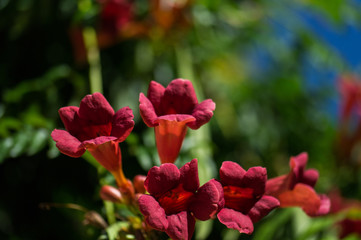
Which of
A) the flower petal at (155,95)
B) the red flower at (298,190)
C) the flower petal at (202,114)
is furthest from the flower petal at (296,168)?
the flower petal at (155,95)

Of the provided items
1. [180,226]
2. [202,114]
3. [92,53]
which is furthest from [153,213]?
[92,53]

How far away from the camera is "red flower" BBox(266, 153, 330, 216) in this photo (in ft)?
3.78

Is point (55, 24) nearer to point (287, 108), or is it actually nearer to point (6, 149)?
point (6, 149)

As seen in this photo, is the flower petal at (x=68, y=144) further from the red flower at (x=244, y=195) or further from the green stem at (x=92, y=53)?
the green stem at (x=92, y=53)

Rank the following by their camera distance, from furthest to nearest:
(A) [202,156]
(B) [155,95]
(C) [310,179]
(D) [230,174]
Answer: (A) [202,156] → (C) [310,179] → (B) [155,95] → (D) [230,174]

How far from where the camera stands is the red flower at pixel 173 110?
1049 mm

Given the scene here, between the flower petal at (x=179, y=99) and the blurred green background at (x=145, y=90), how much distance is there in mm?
412

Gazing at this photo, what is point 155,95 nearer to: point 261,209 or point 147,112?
point 147,112

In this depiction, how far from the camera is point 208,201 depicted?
2.97 feet

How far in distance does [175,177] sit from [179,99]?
24 centimetres

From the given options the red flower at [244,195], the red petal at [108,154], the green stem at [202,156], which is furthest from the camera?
the green stem at [202,156]

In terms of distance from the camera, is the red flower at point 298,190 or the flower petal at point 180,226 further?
the red flower at point 298,190

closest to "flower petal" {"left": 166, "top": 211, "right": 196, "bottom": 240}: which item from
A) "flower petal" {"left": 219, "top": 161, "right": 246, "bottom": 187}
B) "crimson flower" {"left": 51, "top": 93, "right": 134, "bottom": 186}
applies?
"flower petal" {"left": 219, "top": 161, "right": 246, "bottom": 187}

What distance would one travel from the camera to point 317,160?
2.89m
